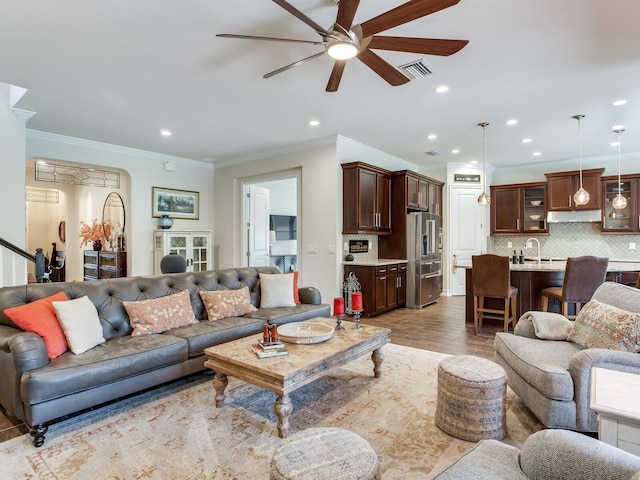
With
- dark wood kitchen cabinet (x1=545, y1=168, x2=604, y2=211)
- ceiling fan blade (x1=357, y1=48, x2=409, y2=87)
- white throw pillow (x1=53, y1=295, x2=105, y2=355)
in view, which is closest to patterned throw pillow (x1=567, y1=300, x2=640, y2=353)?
ceiling fan blade (x1=357, y1=48, x2=409, y2=87)

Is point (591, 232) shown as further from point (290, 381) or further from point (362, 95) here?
point (290, 381)

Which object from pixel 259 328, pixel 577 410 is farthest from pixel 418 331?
pixel 577 410

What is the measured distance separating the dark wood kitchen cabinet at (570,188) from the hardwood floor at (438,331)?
2.85m

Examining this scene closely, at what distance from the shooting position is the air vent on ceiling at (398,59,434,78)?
10.6ft

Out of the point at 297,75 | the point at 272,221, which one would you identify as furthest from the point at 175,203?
the point at 297,75

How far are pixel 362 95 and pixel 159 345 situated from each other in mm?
3203

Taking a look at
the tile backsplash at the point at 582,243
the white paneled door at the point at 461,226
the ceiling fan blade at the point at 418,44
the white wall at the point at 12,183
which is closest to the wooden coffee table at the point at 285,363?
the ceiling fan blade at the point at 418,44

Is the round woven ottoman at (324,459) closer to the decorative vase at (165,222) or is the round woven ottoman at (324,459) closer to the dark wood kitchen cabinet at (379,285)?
the dark wood kitchen cabinet at (379,285)

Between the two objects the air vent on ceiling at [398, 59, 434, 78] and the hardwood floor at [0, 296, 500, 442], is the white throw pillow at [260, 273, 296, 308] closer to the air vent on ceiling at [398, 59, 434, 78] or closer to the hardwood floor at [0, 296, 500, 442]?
the hardwood floor at [0, 296, 500, 442]

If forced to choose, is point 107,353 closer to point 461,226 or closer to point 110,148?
point 110,148

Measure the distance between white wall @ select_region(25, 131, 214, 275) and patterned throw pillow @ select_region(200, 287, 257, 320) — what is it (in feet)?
11.3

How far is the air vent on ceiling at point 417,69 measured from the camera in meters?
3.24

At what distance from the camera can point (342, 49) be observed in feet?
7.79

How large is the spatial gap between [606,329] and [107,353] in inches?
129
